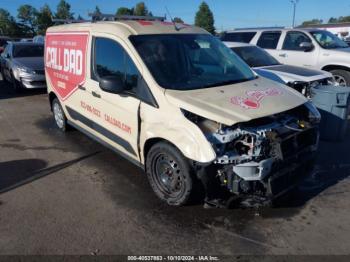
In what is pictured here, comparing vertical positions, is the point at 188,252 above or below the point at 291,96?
below

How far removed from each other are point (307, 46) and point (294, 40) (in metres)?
0.65

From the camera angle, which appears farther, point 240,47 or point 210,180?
point 240,47

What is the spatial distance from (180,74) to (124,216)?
5.89ft

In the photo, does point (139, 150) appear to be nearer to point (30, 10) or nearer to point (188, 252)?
point (188, 252)

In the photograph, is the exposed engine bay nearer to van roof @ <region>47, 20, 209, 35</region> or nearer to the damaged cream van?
the damaged cream van

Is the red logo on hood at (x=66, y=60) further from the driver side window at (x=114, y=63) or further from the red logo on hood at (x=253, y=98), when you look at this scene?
the red logo on hood at (x=253, y=98)

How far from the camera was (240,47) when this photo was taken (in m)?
8.55

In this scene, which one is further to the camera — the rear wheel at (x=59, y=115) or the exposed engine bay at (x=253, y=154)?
the rear wheel at (x=59, y=115)

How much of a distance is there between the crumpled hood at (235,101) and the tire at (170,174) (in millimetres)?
527

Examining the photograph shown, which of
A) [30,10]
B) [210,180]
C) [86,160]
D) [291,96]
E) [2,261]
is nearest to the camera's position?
[2,261]

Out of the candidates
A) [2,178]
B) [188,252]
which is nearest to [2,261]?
[188,252]

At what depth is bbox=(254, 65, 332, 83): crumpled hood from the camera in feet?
22.8

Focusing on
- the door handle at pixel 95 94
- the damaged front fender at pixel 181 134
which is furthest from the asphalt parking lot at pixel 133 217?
the door handle at pixel 95 94

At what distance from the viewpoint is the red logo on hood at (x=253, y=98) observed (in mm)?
3629
